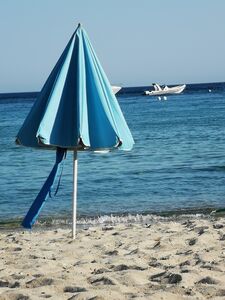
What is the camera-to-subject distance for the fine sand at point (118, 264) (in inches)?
223

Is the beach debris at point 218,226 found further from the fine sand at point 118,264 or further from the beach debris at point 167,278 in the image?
the beach debris at point 167,278

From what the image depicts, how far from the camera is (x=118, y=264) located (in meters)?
6.71

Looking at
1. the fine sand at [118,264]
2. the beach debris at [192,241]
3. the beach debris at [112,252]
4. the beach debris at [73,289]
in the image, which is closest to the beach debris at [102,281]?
the fine sand at [118,264]

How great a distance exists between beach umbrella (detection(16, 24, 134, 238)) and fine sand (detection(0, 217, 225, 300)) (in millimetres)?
760

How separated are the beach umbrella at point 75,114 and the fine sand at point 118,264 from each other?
2.49 ft

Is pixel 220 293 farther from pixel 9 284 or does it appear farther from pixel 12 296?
pixel 9 284

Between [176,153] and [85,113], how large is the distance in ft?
55.9

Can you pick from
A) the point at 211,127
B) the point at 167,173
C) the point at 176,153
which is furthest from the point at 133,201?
the point at 211,127

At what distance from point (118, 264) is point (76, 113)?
1.60 meters

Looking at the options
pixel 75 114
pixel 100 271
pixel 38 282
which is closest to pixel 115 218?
pixel 75 114

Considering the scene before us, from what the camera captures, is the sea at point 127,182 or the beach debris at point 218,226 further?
the sea at point 127,182

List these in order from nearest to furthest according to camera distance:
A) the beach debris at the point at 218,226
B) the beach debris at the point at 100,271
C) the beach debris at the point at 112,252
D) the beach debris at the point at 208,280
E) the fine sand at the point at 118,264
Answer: the fine sand at the point at 118,264 → the beach debris at the point at 208,280 → the beach debris at the point at 100,271 → the beach debris at the point at 112,252 → the beach debris at the point at 218,226

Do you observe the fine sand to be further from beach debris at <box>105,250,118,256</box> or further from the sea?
the sea

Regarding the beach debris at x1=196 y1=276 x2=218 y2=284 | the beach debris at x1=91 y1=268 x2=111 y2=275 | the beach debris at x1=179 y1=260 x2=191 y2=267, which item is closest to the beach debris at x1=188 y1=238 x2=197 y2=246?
the beach debris at x1=179 y1=260 x2=191 y2=267
